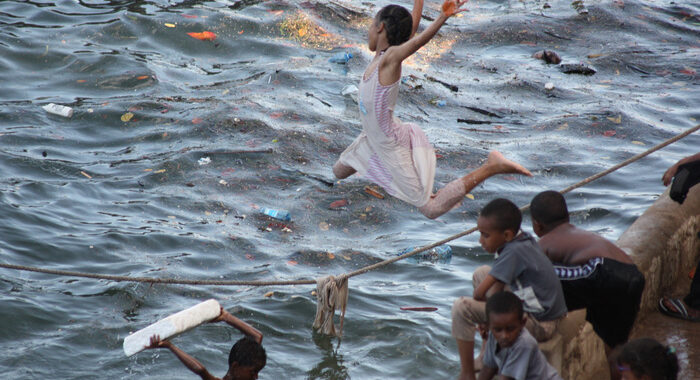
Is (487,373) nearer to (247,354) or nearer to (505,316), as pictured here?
(505,316)

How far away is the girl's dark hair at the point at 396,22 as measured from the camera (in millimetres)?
4980

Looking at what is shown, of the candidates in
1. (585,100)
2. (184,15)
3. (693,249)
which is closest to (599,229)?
(693,249)

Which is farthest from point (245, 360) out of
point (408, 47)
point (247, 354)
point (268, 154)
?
point (268, 154)

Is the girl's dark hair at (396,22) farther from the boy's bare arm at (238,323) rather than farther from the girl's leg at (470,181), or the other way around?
the boy's bare arm at (238,323)

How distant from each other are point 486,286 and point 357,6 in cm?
1325

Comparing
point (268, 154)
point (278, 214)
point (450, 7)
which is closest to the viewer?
point (450, 7)

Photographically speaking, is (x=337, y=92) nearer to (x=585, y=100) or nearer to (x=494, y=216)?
(x=585, y=100)

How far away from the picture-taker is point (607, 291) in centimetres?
429

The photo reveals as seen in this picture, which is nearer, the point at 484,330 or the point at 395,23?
the point at 484,330

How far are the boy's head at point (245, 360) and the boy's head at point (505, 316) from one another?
1274mm

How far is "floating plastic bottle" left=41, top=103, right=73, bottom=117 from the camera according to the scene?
1089 centimetres

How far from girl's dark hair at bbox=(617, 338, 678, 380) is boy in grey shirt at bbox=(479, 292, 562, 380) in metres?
0.50

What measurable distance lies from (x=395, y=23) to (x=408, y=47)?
32 cm

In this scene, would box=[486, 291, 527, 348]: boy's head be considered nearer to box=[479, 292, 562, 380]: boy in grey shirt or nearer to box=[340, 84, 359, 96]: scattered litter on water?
box=[479, 292, 562, 380]: boy in grey shirt
